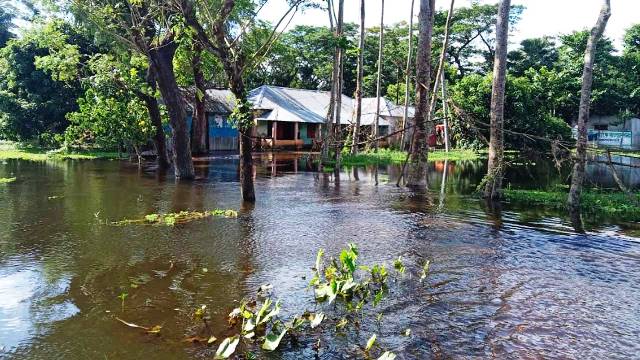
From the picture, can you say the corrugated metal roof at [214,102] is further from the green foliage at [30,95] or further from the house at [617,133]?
the house at [617,133]

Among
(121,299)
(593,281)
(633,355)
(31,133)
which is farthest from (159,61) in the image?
(31,133)

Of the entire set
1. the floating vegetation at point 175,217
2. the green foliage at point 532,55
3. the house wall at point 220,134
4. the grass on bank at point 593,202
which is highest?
the green foliage at point 532,55

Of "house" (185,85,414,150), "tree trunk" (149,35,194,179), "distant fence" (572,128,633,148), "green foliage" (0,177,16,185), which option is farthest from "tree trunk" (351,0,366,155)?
"distant fence" (572,128,633,148)

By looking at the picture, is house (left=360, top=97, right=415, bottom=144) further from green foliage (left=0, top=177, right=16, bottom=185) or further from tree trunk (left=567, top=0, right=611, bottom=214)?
tree trunk (left=567, top=0, right=611, bottom=214)

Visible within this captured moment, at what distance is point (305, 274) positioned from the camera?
332 inches

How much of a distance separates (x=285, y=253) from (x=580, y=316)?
15.8ft

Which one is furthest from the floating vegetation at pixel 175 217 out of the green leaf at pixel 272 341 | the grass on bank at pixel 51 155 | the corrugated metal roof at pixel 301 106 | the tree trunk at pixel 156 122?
the corrugated metal roof at pixel 301 106

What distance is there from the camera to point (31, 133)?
34.6 m

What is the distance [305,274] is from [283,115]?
2933 centimetres

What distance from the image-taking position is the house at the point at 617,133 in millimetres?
44344

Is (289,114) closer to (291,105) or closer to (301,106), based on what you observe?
(291,105)

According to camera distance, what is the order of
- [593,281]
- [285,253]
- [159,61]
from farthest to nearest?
1. [159,61]
2. [285,253]
3. [593,281]

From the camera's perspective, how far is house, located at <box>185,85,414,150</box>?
36.9 meters

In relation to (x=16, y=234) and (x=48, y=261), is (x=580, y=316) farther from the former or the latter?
(x=16, y=234)
